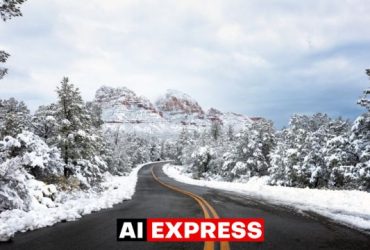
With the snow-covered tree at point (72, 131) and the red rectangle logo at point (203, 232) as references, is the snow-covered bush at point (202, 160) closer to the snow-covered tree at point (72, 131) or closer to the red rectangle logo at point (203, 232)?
the snow-covered tree at point (72, 131)

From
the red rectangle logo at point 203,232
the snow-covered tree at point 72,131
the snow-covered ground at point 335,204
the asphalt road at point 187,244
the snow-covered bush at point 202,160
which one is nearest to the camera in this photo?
the asphalt road at point 187,244

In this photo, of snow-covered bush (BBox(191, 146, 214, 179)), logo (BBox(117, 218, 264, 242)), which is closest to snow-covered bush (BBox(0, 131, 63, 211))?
logo (BBox(117, 218, 264, 242))

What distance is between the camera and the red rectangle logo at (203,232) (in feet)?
23.0

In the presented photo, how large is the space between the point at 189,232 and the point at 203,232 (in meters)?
0.28

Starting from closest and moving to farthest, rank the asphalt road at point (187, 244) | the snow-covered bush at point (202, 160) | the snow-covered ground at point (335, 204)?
the asphalt road at point (187, 244) → the snow-covered ground at point (335, 204) → the snow-covered bush at point (202, 160)

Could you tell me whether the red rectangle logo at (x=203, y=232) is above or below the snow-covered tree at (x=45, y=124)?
below

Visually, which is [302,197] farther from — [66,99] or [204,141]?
[204,141]

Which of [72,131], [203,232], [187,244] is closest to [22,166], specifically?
[203,232]

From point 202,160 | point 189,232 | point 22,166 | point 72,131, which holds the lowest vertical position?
point 202,160

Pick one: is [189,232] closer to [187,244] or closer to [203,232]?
[203,232]

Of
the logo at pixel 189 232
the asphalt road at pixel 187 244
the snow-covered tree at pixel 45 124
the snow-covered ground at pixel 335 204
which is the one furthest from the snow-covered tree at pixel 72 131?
the logo at pixel 189 232

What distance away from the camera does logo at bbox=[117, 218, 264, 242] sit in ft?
23.0

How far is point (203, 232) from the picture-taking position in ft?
24.9

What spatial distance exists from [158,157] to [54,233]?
14582 centimetres
